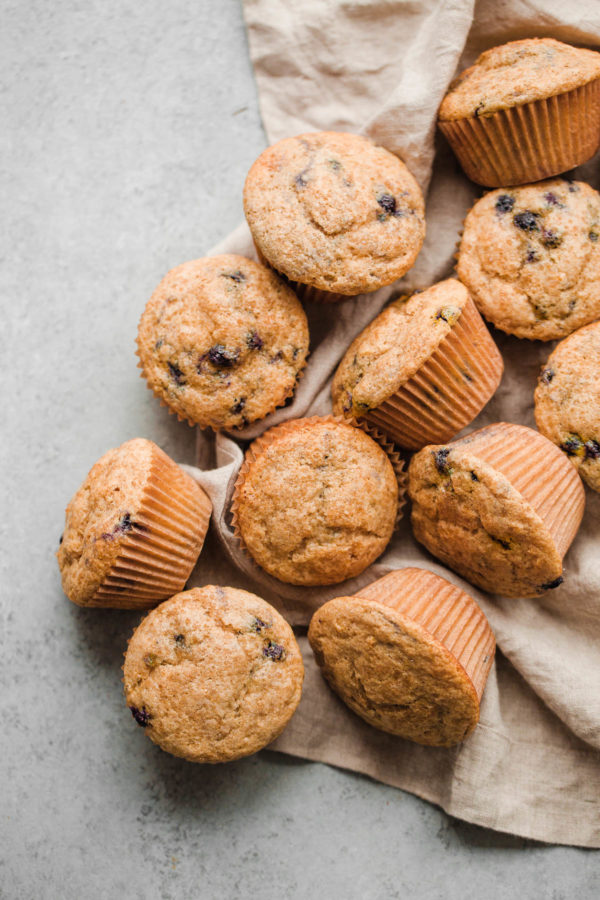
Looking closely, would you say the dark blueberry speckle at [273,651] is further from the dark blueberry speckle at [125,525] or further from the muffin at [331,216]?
the muffin at [331,216]

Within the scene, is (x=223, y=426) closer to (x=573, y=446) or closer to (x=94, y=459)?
(x=94, y=459)

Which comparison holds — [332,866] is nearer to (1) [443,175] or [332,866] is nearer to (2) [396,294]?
(2) [396,294]

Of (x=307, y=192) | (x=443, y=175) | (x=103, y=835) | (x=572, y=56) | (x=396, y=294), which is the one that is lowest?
(x=103, y=835)

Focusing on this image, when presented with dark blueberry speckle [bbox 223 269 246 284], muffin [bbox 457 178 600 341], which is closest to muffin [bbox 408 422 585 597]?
muffin [bbox 457 178 600 341]

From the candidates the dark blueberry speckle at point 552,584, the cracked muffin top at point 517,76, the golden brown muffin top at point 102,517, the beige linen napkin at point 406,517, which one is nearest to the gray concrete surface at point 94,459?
the beige linen napkin at point 406,517

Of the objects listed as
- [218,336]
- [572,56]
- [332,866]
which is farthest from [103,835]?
[572,56]

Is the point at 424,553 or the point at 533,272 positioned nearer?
the point at 533,272

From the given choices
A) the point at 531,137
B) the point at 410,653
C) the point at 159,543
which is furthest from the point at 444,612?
the point at 531,137
